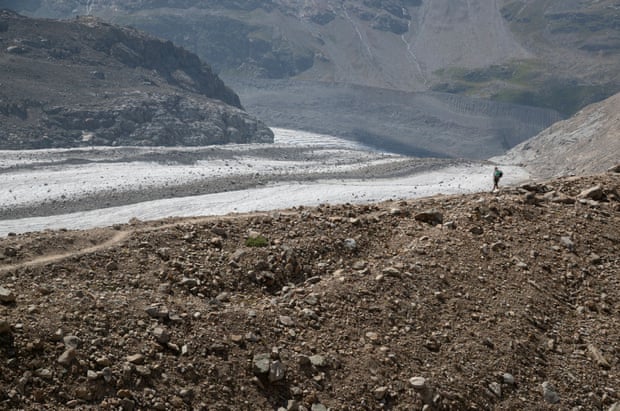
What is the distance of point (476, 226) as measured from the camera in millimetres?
14570

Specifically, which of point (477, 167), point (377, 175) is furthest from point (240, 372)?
point (477, 167)

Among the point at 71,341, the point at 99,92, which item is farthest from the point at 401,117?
the point at 71,341

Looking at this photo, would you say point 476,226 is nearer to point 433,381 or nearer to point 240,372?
point 433,381

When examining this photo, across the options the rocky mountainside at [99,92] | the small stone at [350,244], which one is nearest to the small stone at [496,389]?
the small stone at [350,244]

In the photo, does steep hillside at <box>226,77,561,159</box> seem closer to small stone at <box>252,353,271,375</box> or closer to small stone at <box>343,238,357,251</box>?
small stone at <box>343,238,357,251</box>

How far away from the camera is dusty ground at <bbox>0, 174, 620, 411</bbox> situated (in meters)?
9.45

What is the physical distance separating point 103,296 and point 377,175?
55.8 m

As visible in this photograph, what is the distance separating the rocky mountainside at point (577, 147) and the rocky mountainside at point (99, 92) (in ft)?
134

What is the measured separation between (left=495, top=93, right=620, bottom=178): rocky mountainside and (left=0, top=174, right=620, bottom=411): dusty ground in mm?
50984

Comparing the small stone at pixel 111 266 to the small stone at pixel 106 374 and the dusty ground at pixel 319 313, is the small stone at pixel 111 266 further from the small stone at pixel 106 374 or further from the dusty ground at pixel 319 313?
the small stone at pixel 106 374

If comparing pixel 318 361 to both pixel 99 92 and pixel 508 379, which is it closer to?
pixel 508 379

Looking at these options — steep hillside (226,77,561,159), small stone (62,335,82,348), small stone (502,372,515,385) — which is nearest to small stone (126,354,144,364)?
small stone (62,335,82,348)

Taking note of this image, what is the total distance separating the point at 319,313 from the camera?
11.4m

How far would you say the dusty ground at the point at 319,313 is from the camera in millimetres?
9445
